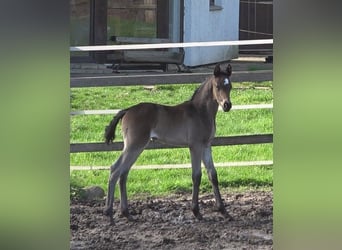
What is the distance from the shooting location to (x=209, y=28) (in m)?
13.3

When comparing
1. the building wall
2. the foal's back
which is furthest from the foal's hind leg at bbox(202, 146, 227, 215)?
the building wall

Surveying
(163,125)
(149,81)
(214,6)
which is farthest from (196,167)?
(214,6)

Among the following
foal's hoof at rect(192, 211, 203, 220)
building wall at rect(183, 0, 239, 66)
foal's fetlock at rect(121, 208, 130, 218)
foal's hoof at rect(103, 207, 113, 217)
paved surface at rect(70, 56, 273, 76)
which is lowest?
foal's hoof at rect(192, 211, 203, 220)

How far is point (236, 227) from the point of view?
223 inches

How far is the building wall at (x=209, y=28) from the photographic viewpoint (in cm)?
1239

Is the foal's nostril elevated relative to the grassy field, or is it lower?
elevated

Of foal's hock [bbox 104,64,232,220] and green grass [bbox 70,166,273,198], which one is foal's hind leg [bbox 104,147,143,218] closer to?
foal's hock [bbox 104,64,232,220]

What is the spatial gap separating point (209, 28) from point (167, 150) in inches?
245

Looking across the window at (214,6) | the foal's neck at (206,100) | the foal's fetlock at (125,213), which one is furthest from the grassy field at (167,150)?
the window at (214,6)

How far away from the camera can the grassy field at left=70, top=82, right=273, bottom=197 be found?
6605 mm

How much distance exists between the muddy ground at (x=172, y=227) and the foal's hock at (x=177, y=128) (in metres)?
0.11

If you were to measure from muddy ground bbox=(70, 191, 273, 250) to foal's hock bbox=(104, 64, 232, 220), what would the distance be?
109mm

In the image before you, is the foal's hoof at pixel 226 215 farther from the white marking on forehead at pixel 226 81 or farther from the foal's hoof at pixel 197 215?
the white marking on forehead at pixel 226 81
